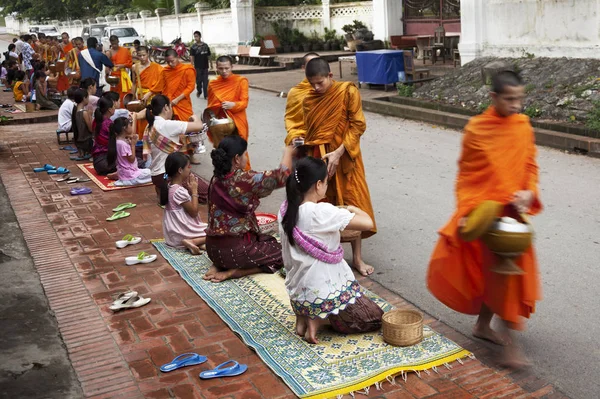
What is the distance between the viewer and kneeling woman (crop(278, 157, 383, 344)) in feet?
15.4

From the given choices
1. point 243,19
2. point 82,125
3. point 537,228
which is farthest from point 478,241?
point 243,19

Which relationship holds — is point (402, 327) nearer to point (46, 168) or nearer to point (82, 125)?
point (46, 168)

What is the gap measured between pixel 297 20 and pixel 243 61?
3.02 meters

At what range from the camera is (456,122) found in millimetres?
13211

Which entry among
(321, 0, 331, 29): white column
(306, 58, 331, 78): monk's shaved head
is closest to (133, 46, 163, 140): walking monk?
(306, 58, 331, 78): monk's shaved head

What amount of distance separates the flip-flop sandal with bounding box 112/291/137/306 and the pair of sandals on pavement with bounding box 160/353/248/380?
1153mm

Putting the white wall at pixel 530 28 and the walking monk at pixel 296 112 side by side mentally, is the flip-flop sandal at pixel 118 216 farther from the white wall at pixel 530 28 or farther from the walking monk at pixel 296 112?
the white wall at pixel 530 28

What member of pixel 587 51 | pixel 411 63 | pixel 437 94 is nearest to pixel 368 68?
pixel 411 63

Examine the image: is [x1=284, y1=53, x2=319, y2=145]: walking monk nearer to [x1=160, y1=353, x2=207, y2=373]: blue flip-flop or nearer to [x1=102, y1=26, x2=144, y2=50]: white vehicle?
[x1=160, y1=353, x2=207, y2=373]: blue flip-flop

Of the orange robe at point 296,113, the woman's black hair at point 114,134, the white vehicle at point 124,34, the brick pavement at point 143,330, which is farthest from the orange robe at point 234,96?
the white vehicle at point 124,34

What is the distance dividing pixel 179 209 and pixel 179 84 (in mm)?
4340

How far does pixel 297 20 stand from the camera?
30.5 metres

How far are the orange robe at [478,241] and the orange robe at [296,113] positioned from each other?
7.27ft

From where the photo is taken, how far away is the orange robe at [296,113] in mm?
6577
